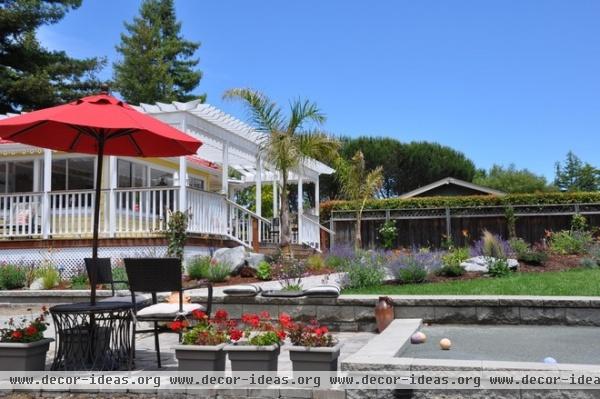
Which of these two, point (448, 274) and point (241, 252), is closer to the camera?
point (448, 274)

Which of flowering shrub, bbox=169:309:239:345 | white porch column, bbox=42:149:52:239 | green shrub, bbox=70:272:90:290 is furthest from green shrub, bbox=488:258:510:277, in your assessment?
white porch column, bbox=42:149:52:239

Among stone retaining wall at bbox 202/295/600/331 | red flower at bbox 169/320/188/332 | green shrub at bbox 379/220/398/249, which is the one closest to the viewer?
red flower at bbox 169/320/188/332

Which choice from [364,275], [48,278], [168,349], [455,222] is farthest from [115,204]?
[455,222]

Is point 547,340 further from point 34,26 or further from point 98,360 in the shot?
point 34,26

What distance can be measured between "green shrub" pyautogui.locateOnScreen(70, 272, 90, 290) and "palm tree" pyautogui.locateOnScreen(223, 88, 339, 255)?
3878 mm

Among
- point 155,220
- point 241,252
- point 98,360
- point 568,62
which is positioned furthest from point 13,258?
point 568,62

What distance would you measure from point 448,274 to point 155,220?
6.21m

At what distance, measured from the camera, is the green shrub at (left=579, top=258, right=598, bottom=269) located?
36.7ft

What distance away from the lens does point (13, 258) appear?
13.0 m

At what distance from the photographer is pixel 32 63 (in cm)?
2247

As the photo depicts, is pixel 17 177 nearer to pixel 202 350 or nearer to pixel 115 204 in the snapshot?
pixel 115 204

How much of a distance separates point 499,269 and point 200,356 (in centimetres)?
718

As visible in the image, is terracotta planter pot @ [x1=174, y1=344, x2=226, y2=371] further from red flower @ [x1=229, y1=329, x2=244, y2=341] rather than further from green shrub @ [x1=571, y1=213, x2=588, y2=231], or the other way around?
green shrub @ [x1=571, y1=213, x2=588, y2=231]

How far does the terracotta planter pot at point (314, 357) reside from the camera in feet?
14.1
